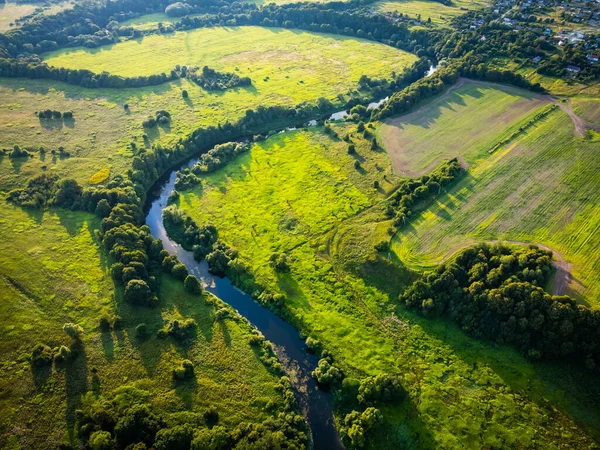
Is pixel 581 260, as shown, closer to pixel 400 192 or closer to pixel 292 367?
pixel 400 192

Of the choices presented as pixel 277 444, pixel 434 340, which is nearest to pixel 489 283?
pixel 434 340

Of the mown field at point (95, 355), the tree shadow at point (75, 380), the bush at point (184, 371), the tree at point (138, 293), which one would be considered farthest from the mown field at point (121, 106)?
the bush at point (184, 371)

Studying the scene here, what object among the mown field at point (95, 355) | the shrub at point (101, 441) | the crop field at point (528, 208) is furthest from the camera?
the crop field at point (528, 208)

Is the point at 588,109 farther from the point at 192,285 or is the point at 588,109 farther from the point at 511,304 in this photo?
the point at 192,285

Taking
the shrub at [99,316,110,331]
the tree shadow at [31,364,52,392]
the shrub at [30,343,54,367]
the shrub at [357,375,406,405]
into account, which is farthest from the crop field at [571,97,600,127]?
the tree shadow at [31,364,52,392]

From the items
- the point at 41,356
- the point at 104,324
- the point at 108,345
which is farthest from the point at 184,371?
the point at 41,356

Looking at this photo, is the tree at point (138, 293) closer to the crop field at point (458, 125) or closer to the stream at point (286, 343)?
the stream at point (286, 343)
